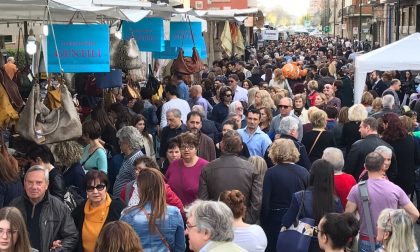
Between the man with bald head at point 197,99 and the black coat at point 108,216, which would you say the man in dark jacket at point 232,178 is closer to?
the black coat at point 108,216

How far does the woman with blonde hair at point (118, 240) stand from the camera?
4.74m

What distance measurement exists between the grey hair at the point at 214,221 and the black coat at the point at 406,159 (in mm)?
5134

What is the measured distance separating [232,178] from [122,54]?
4.42 meters

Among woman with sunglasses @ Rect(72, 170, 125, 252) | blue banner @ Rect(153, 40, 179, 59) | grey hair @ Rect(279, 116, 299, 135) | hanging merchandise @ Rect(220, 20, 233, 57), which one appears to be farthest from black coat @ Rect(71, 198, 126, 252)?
hanging merchandise @ Rect(220, 20, 233, 57)

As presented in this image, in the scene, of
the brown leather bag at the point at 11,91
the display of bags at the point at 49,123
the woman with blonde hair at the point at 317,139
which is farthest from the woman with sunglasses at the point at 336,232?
the brown leather bag at the point at 11,91

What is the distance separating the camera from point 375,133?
8.93 meters

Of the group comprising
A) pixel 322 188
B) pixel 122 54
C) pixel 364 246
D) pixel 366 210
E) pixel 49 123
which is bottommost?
pixel 364 246

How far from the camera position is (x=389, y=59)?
1472 cm

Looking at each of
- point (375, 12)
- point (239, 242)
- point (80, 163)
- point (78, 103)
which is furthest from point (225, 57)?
point (375, 12)

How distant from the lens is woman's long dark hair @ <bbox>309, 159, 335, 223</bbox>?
6.43 meters

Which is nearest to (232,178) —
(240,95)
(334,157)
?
(334,157)

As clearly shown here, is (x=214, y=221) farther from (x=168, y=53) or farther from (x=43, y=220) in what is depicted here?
(x=168, y=53)

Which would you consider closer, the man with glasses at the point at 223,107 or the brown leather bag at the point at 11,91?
the brown leather bag at the point at 11,91

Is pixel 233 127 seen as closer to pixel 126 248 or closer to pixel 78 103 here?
pixel 78 103
